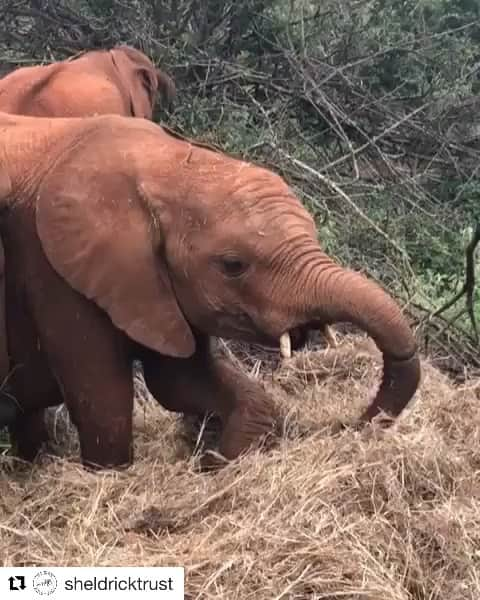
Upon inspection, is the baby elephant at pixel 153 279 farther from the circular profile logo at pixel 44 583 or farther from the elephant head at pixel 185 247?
the circular profile logo at pixel 44 583

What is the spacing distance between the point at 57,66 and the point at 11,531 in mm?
3053

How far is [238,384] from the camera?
14.3 ft

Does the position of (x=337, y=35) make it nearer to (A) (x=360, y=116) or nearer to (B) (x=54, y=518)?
(A) (x=360, y=116)

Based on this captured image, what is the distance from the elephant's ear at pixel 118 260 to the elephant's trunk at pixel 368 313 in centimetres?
51

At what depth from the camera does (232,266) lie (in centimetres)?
392

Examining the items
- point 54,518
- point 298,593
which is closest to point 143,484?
point 54,518

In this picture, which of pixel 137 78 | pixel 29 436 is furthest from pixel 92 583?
pixel 137 78

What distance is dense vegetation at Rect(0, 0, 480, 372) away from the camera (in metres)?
7.07

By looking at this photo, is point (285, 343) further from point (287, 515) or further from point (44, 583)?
point (44, 583)

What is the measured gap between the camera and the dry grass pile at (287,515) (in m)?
3.33

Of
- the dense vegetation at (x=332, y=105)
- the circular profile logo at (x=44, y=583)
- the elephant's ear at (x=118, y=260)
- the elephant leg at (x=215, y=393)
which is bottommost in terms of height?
the dense vegetation at (x=332, y=105)

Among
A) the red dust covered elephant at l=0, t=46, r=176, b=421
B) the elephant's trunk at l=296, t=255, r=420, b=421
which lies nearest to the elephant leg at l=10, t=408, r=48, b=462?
the elephant's trunk at l=296, t=255, r=420, b=421

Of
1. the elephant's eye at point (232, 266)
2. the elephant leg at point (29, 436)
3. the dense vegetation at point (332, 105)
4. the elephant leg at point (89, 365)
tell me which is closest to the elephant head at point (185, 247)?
the elephant's eye at point (232, 266)

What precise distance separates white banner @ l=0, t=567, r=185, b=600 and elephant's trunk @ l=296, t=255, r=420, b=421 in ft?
3.04
